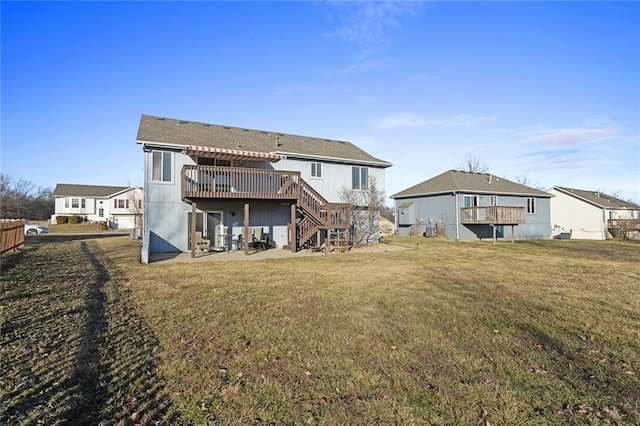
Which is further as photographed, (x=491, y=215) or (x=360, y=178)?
(x=491, y=215)

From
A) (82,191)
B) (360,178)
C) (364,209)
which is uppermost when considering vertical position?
(82,191)

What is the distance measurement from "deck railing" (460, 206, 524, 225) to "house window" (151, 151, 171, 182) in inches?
863

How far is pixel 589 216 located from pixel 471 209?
18.8 metres

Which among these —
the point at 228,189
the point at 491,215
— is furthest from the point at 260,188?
the point at 491,215

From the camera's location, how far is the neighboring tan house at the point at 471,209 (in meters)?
26.5

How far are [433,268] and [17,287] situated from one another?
482 inches

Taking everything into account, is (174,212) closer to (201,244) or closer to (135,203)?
(201,244)

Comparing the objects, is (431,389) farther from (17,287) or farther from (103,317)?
(17,287)

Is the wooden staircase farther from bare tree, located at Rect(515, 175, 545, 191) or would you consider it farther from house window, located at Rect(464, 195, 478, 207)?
bare tree, located at Rect(515, 175, 545, 191)

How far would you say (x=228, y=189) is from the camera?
16203 mm

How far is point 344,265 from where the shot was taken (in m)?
12.7

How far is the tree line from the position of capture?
50719 millimetres

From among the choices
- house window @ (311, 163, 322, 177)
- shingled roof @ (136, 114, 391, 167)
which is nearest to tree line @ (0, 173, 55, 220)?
shingled roof @ (136, 114, 391, 167)

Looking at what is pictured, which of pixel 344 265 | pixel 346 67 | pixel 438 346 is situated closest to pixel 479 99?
pixel 346 67
